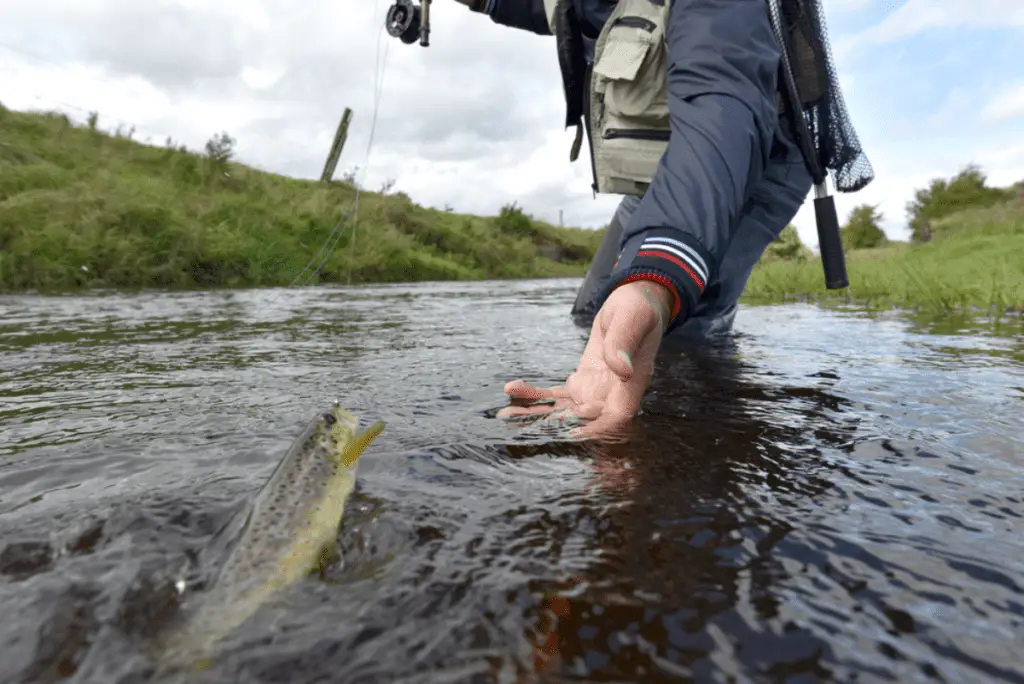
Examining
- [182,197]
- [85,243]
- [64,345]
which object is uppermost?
[182,197]

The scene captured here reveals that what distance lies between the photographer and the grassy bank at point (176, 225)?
10695 millimetres

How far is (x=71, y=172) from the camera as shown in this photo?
46.4 feet

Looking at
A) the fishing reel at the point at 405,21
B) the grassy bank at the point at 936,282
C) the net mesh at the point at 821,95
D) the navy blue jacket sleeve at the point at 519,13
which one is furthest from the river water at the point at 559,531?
the grassy bank at the point at 936,282

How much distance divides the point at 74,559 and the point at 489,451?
3.20 feet

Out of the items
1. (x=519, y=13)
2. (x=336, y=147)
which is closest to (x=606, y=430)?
(x=519, y=13)

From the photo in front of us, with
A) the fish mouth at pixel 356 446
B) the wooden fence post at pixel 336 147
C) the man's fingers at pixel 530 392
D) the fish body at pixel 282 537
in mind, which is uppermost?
the wooden fence post at pixel 336 147

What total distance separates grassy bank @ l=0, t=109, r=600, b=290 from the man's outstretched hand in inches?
428

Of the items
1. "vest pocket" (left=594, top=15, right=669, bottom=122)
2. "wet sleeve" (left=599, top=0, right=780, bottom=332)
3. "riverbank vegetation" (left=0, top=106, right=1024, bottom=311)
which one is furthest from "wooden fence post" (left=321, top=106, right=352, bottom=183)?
"wet sleeve" (left=599, top=0, right=780, bottom=332)

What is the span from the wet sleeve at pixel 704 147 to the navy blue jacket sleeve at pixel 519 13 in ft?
6.03

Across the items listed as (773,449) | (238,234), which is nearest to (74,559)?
(773,449)

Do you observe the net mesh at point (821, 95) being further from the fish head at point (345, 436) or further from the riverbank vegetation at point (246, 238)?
the riverbank vegetation at point (246, 238)

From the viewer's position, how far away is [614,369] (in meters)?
→ 1.63

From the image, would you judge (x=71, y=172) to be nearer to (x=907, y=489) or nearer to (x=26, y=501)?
(x=26, y=501)

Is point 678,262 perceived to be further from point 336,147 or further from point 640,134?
point 336,147
